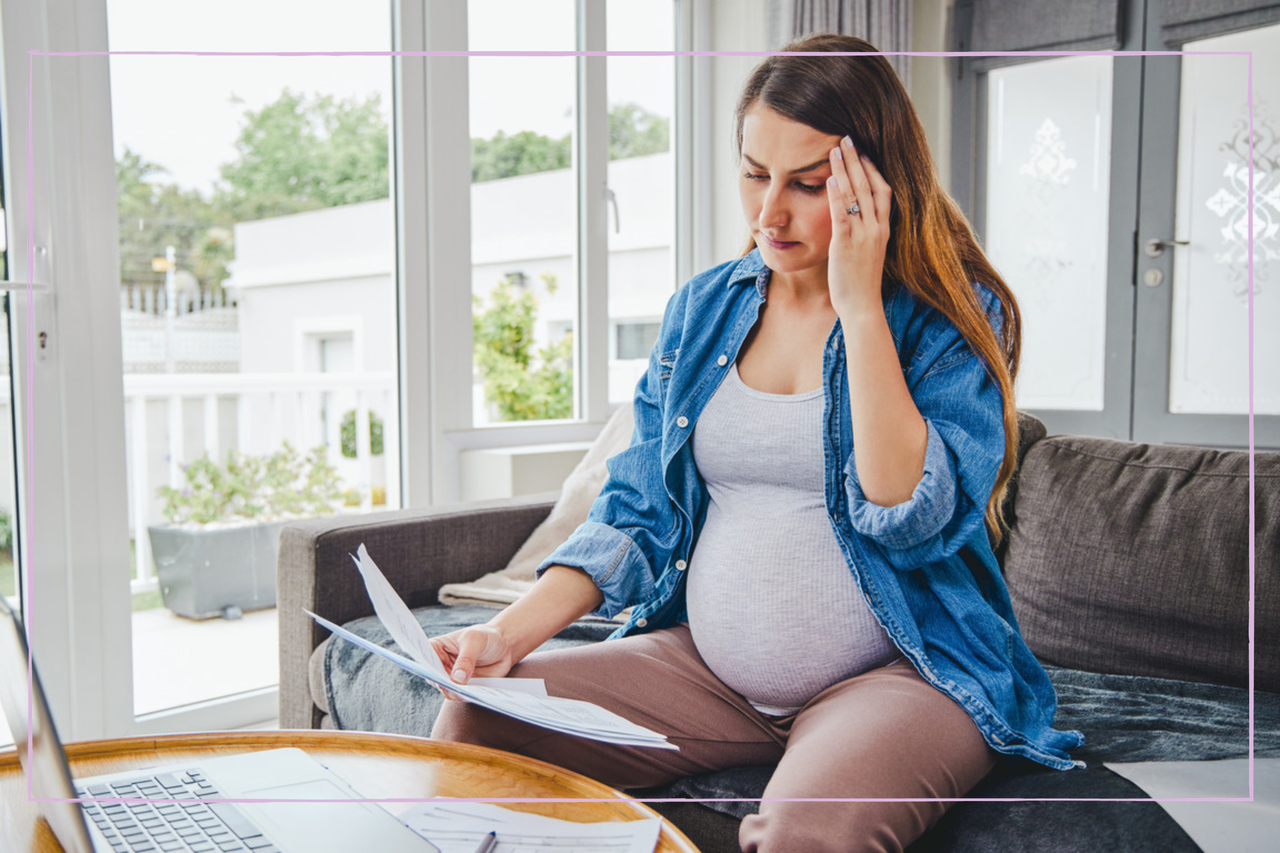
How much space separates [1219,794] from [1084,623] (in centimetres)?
46

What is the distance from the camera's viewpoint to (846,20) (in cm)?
256

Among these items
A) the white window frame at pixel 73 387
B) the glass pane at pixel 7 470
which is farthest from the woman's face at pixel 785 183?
the glass pane at pixel 7 470

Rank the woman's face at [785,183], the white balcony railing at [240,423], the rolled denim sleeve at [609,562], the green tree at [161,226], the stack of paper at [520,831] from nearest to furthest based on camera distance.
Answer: the stack of paper at [520,831] → the woman's face at [785,183] → the rolled denim sleeve at [609,562] → the green tree at [161,226] → the white balcony railing at [240,423]

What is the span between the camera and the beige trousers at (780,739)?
726mm

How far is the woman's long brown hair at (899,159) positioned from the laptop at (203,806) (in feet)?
1.98

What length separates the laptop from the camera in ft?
1.63

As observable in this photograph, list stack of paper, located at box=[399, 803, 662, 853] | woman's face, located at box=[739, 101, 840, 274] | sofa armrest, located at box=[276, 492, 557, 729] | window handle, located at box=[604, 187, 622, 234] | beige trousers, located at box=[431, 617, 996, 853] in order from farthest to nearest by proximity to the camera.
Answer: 1. window handle, located at box=[604, 187, 622, 234]
2. sofa armrest, located at box=[276, 492, 557, 729]
3. woman's face, located at box=[739, 101, 840, 274]
4. beige trousers, located at box=[431, 617, 996, 853]
5. stack of paper, located at box=[399, 803, 662, 853]

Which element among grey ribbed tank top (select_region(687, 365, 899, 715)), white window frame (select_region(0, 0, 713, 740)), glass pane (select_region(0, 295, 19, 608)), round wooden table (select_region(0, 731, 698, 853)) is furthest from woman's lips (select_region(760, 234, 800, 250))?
glass pane (select_region(0, 295, 19, 608))

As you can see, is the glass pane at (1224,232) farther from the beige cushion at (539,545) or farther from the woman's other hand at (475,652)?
the woman's other hand at (475,652)

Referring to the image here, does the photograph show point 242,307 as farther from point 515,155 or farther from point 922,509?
point 922,509

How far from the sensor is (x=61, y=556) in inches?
64.6

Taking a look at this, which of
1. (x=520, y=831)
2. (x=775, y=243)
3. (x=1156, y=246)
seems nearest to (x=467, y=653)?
(x=520, y=831)

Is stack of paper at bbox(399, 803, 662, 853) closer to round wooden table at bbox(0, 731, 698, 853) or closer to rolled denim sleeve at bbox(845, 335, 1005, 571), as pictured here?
round wooden table at bbox(0, 731, 698, 853)

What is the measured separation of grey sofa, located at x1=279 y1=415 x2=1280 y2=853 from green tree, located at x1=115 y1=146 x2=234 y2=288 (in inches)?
27.4
